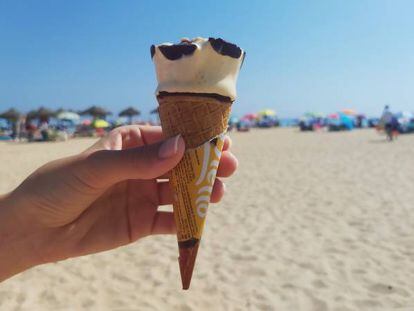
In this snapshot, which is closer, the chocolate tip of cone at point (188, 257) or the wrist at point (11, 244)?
the chocolate tip of cone at point (188, 257)

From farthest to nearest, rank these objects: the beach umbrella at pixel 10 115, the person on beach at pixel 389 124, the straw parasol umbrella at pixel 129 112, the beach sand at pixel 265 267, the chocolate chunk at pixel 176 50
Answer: the straw parasol umbrella at pixel 129 112 < the beach umbrella at pixel 10 115 < the person on beach at pixel 389 124 < the beach sand at pixel 265 267 < the chocolate chunk at pixel 176 50

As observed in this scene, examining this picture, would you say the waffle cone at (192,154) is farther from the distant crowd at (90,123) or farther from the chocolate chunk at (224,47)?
the distant crowd at (90,123)

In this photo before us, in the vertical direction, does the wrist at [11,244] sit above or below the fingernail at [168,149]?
below

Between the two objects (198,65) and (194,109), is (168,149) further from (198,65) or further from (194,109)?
(198,65)

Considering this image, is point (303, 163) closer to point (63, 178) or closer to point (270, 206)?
point (270, 206)

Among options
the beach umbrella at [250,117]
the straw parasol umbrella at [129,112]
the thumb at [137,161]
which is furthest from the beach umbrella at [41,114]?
the thumb at [137,161]

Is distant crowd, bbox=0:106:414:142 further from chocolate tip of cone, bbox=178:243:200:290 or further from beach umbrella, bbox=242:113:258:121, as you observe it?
chocolate tip of cone, bbox=178:243:200:290

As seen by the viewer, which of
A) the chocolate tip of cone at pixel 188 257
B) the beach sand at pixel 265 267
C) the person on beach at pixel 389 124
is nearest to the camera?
the chocolate tip of cone at pixel 188 257
